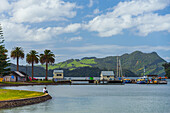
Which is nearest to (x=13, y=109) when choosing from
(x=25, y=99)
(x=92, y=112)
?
(x=25, y=99)

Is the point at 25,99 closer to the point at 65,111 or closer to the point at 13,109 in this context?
the point at 13,109

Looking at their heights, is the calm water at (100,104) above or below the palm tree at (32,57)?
below

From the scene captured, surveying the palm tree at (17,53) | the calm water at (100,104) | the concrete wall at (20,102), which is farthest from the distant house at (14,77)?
the concrete wall at (20,102)

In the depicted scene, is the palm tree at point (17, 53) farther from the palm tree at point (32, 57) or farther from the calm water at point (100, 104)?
the calm water at point (100, 104)

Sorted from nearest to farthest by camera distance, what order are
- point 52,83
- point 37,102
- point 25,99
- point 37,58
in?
point 25,99, point 37,102, point 52,83, point 37,58

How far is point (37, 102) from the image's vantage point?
50.5 m

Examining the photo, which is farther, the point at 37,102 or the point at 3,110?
the point at 37,102

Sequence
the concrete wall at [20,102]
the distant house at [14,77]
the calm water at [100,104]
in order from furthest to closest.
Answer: the distant house at [14,77], the calm water at [100,104], the concrete wall at [20,102]

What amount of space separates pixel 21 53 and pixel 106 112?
116791 mm

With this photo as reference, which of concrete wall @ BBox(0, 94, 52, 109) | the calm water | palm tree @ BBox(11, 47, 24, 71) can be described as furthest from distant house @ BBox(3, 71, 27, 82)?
concrete wall @ BBox(0, 94, 52, 109)

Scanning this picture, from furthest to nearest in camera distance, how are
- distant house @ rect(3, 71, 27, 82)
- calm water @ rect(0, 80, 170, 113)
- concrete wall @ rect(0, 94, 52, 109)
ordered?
distant house @ rect(3, 71, 27, 82) < calm water @ rect(0, 80, 170, 113) < concrete wall @ rect(0, 94, 52, 109)

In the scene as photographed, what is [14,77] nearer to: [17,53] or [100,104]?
[17,53]

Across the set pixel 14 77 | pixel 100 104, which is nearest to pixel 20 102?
pixel 100 104

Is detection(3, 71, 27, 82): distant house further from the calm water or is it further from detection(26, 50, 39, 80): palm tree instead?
the calm water
